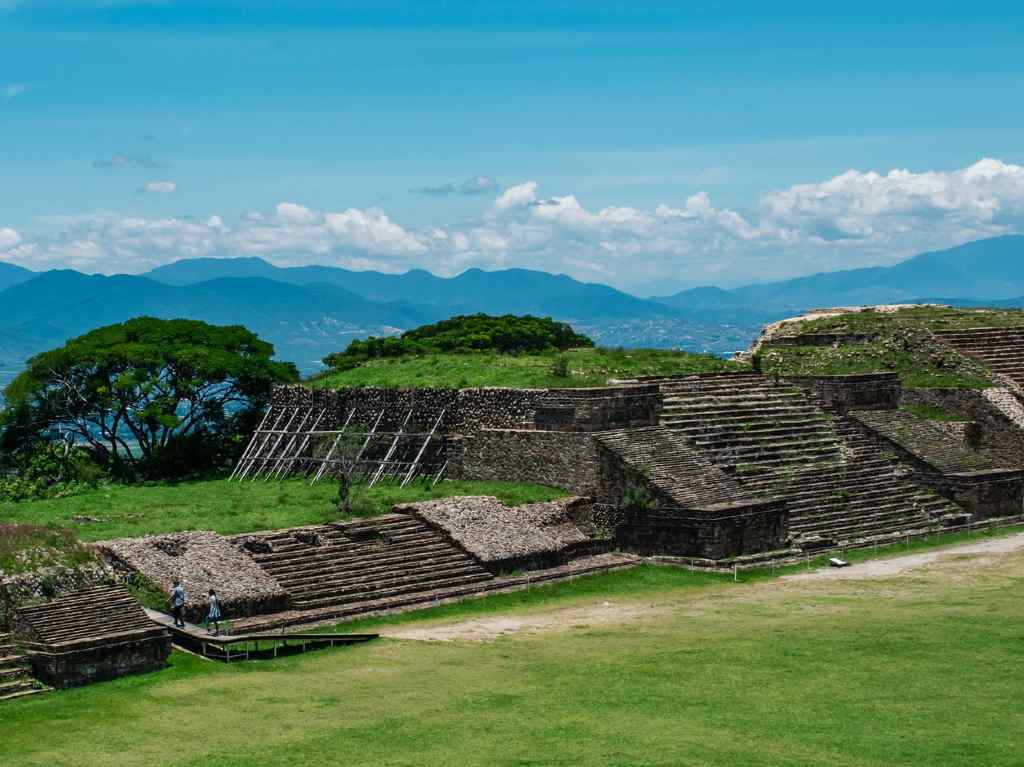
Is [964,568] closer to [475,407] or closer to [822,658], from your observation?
[822,658]

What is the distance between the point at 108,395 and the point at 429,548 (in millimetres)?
19068

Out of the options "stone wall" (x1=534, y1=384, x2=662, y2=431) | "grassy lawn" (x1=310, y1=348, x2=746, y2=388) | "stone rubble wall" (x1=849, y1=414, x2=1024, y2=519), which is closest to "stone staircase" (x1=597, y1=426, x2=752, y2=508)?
"stone wall" (x1=534, y1=384, x2=662, y2=431)

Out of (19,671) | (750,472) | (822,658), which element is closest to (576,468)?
(750,472)

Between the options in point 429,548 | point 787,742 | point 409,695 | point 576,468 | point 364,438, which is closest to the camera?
point 787,742

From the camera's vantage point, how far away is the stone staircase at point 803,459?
106ft

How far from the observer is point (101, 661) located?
64.7 ft

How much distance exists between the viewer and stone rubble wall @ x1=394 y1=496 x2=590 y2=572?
2800 cm

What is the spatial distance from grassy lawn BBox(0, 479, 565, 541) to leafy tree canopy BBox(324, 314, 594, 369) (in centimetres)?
1247

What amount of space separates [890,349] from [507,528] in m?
21.9

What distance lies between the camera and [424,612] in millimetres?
24781

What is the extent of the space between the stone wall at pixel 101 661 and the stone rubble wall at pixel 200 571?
2.54 metres

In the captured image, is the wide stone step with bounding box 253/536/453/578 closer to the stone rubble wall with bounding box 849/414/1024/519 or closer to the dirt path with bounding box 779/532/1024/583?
the dirt path with bounding box 779/532/1024/583

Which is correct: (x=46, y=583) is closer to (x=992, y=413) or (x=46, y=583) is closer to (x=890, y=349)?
(x=992, y=413)

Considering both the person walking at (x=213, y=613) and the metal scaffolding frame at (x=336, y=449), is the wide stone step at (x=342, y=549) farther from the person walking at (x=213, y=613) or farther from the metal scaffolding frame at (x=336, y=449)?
the metal scaffolding frame at (x=336, y=449)
